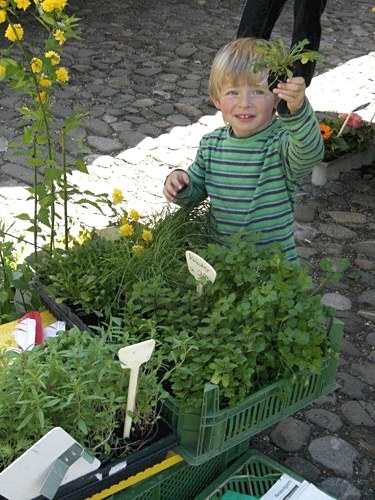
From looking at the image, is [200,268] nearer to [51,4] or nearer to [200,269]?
[200,269]

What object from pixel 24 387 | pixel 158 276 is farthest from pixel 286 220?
pixel 24 387

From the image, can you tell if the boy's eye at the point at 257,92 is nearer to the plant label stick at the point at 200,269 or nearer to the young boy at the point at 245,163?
the young boy at the point at 245,163

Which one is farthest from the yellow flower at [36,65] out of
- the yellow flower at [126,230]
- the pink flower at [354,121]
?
the pink flower at [354,121]

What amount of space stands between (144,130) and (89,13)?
312 cm

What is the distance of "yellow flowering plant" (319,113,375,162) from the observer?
4801mm

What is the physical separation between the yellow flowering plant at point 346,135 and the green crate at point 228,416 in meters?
2.67

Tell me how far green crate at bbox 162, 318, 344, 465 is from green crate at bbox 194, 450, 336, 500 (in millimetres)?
286

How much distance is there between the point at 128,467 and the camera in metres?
1.93

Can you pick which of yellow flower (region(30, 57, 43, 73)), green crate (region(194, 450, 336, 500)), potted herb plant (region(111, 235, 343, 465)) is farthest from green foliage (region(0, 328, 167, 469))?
yellow flower (region(30, 57, 43, 73))

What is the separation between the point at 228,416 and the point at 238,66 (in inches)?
46.2

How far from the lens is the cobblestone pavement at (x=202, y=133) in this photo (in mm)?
2904

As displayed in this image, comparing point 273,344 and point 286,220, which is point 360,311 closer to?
point 286,220

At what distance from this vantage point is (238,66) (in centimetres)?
261

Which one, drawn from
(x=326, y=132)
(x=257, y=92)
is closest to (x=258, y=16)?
(x=326, y=132)
